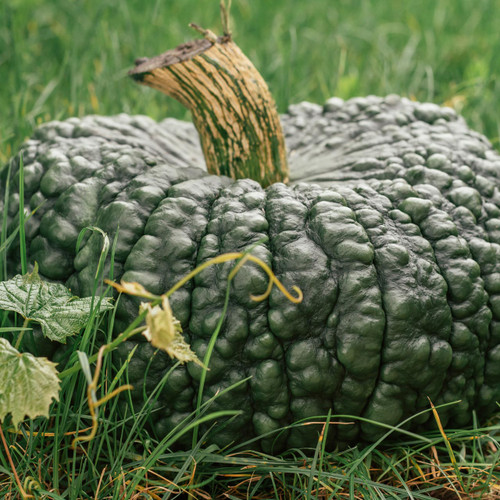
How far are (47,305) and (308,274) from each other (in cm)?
78

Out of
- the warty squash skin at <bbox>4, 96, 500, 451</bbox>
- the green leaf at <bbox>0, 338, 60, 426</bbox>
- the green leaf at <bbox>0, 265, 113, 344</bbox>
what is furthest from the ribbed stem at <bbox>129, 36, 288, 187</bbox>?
the green leaf at <bbox>0, 338, 60, 426</bbox>

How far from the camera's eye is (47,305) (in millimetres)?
1834

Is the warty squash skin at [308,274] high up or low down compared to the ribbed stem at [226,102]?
down

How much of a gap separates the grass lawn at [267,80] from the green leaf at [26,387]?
0.17 metres

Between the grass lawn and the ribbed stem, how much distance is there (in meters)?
0.84

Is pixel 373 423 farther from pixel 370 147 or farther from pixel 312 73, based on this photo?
pixel 312 73

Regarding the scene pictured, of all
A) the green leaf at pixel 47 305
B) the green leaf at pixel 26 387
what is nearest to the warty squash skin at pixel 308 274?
the green leaf at pixel 47 305

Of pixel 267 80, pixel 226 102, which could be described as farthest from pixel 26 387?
pixel 267 80

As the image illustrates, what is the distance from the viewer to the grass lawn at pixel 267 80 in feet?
5.75

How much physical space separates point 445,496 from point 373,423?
31cm

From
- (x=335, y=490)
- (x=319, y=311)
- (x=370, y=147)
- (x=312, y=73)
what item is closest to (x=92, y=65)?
(x=312, y=73)

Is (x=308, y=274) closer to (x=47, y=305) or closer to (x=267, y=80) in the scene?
(x=47, y=305)

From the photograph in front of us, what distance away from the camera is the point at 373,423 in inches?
75.2

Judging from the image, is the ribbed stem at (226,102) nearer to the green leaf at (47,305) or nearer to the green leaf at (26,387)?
the green leaf at (47,305)
